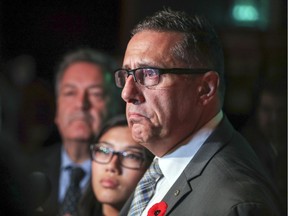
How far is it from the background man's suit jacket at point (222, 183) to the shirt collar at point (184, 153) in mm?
13

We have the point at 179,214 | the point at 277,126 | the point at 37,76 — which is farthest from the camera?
the point at 37,76

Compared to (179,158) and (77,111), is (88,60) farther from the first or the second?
(179,158)

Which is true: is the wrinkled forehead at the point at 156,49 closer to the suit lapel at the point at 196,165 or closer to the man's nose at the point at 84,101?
the suit lapel at the point at 196,165

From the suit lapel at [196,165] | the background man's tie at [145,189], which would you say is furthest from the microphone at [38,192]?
the suit lapel at [196,165]

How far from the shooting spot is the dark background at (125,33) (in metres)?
1.16

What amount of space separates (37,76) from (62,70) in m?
0.07

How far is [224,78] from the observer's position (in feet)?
3.47

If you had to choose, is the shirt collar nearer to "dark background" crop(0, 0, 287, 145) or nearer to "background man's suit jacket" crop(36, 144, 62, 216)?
"dark background" crop(0, 0, 287, 145)

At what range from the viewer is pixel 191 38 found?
970mm

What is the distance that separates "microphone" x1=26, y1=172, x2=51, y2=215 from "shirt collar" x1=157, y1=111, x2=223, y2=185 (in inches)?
15.8

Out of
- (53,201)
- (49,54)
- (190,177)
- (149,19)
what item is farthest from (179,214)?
(49,54)

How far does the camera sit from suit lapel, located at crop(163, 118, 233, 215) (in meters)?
0.95

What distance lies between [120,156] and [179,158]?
226mm

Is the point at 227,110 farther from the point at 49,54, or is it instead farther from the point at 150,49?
the point at 49,54
